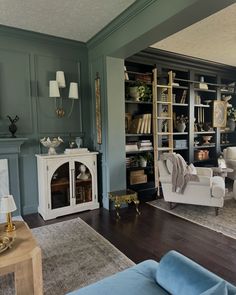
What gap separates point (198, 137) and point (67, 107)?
3187mm

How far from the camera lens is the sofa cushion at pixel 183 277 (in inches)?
39.1

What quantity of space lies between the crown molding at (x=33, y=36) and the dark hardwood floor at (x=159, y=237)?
103 inches

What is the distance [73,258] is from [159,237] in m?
1.02

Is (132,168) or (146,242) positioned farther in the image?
(132,168)

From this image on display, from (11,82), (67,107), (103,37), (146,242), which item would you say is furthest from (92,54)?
(146,242)

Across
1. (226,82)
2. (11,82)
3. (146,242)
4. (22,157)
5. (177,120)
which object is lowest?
(146,242)

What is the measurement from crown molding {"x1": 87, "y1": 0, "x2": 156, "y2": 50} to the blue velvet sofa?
2423mm

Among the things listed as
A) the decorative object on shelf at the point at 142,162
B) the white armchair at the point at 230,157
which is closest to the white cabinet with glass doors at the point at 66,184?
the decorative object on shelf at the point at 142,162

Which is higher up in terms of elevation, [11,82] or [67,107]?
[11,82]

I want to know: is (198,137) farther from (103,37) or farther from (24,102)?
(24,102)

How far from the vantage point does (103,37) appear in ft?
10.8

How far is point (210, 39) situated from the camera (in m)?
3.56

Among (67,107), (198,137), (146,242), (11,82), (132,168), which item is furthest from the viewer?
(198,137)

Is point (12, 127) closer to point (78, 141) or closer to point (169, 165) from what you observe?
point (78, 141)
